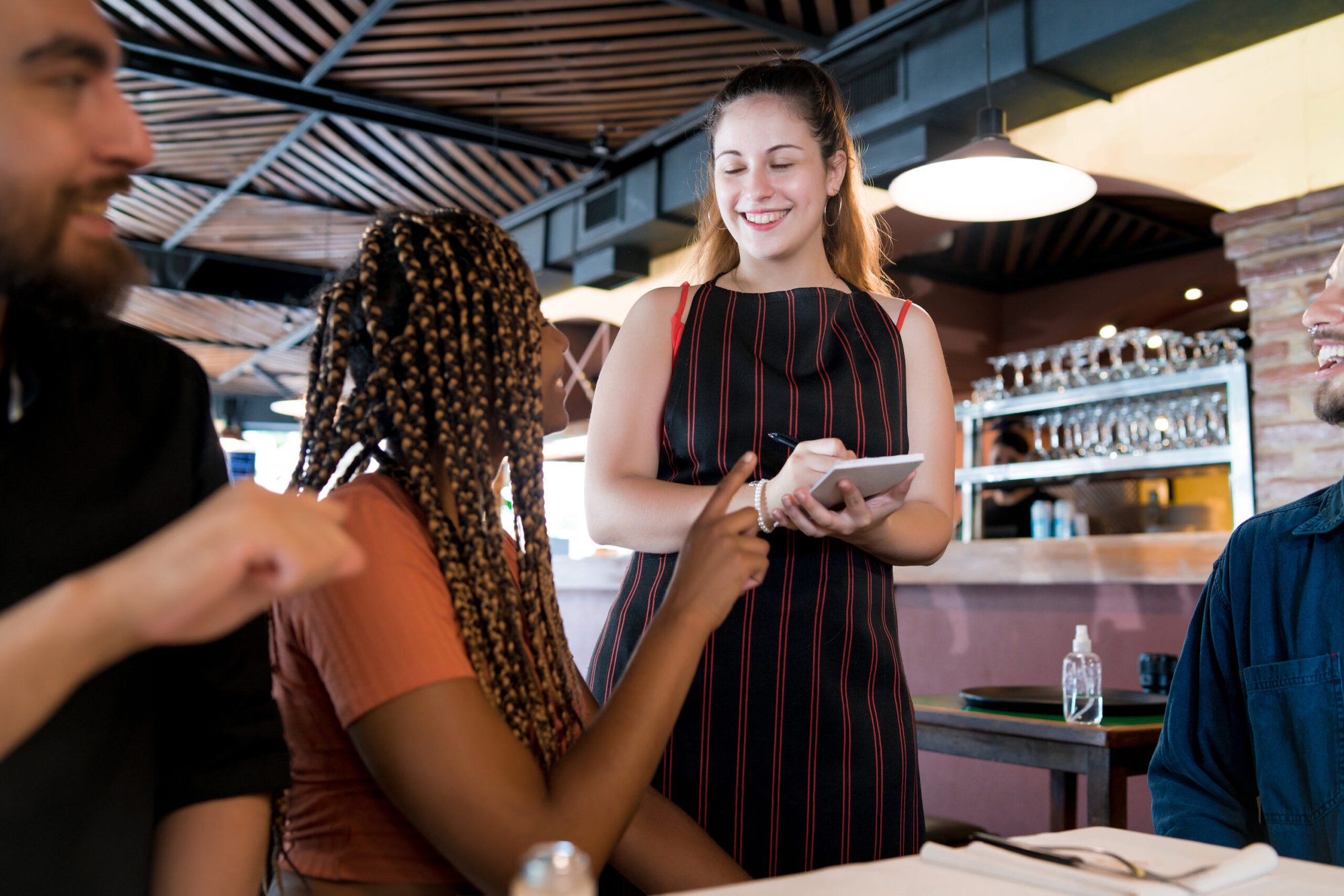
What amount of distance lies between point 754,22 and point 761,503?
365cm

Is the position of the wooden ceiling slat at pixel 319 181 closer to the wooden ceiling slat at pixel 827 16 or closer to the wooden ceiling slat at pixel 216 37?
the wooden ceiling slat at pixel 216 37

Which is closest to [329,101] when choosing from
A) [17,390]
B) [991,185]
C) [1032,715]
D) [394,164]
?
[394,164]

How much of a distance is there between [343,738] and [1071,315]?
8252mm

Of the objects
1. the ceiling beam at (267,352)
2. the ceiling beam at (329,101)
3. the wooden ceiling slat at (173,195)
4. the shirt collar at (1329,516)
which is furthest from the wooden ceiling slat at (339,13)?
the ceiling beam at (267,352)

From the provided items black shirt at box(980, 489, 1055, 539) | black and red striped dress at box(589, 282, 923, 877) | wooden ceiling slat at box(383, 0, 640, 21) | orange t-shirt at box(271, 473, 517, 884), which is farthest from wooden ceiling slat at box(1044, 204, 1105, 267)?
orange t-shirt at box(271, 473, 517, 884)

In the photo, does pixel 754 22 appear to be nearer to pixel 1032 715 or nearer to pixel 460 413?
pixel 1032 715

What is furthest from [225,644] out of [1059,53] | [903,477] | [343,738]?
[1059,53]

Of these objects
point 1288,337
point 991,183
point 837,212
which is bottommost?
point 837,212

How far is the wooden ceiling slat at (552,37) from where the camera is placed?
4.70 meters

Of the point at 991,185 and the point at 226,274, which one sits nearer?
the point at 991,185

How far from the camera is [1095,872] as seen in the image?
2.89ft

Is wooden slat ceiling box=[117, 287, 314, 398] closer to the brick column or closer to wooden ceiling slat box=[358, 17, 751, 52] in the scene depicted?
wooden ceiling slat box=[358, 17, 751, 52]

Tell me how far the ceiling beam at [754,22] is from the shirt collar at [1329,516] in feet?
11.8

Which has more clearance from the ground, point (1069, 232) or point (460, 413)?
point (1069, 232)
